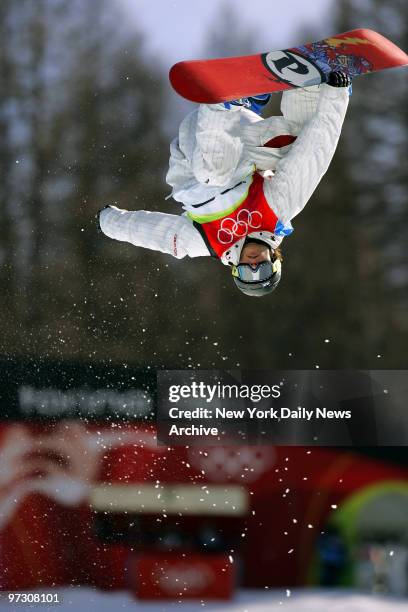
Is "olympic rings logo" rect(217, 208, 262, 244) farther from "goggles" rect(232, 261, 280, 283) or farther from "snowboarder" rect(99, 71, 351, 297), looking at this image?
"goggles" rect(232, 261, 280, 283)

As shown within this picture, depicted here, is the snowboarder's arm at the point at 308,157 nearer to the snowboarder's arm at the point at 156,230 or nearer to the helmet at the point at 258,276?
the helmet at the point at 258,276

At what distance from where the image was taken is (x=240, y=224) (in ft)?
13.2

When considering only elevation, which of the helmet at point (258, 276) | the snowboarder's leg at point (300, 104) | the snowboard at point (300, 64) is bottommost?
the helmet at point (258, 276)

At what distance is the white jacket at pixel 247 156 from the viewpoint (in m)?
3.80

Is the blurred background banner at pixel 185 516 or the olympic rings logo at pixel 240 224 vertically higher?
the olympic rings logo at pixel 240 224

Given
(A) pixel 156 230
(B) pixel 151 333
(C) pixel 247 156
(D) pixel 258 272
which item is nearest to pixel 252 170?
(C) pixel 247 156

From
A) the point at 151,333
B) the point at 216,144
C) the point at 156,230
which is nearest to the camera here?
the point at 216,144

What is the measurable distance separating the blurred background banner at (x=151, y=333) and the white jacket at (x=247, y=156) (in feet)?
11.2

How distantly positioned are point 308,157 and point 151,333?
19.1ft

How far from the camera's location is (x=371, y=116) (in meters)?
10.1

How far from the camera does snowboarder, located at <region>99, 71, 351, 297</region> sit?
12.5 ft

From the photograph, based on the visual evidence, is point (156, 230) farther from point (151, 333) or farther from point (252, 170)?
point (151, 333)

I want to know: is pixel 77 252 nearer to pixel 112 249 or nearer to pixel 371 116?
pixel 112 249

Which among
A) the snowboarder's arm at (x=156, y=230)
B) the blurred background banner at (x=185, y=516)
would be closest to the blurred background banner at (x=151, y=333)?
the blurred background banner at (x=185, y=516)
